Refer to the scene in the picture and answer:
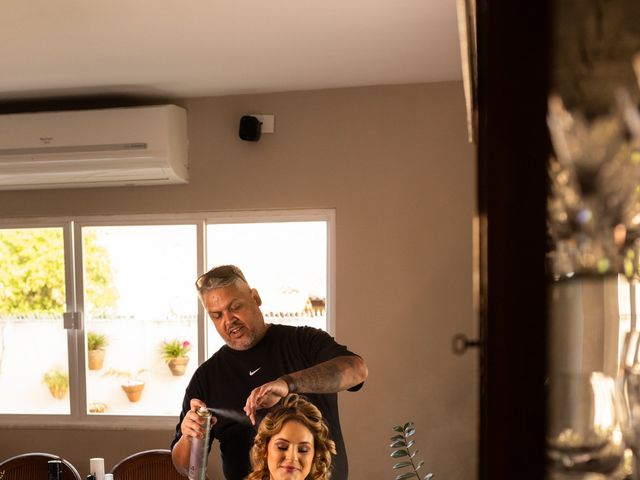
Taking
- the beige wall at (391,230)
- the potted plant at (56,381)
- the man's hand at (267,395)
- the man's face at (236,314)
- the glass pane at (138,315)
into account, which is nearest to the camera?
the man's hand at (267,395)

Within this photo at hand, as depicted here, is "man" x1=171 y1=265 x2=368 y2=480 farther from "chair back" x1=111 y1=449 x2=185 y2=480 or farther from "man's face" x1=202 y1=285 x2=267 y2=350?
"chair back" x1=111 y1=449 x2=185 y2=480

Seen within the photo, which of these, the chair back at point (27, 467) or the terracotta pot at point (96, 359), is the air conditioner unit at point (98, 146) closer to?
the terracotta pot at point (96, 359)

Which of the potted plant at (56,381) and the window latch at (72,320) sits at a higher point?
the window latch at (72,320)

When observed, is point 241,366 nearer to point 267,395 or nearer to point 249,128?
point 267,395

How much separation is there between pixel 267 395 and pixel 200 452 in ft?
1.25

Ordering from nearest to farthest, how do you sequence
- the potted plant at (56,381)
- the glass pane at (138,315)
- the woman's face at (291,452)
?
1. the woman's face at (291,452)
2. the glass pane at (138,315)
3. the potted plant at (56,381)

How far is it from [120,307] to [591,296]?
3946 millimetres

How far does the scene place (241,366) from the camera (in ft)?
7.97

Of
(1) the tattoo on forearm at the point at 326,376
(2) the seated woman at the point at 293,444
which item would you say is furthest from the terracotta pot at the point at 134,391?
(1) the tattoo on forearm at the point at 326,376

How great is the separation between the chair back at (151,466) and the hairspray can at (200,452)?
92 cm

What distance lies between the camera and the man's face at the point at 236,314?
2391mm

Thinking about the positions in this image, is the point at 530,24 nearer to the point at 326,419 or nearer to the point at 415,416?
the point at 326,419

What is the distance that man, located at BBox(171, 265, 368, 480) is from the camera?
2.35m

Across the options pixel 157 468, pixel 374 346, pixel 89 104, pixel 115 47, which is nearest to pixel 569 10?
pixel 115 47
